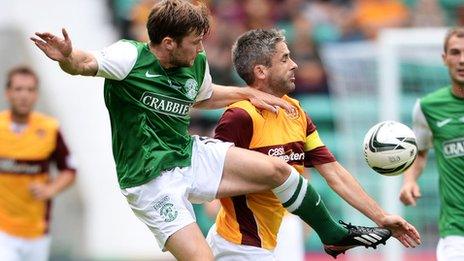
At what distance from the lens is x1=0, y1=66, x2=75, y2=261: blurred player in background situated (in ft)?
33.7

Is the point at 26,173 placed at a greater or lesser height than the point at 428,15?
lesser

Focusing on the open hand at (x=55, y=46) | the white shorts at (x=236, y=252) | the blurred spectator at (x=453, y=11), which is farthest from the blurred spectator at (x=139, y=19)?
the open hand at (x=55, y=46)

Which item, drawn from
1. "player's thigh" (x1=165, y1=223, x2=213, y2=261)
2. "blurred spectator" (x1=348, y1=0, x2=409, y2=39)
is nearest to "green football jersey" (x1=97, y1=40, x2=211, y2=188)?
"player's thigh" (x1=165, y1=223, x2=213, y2=261)

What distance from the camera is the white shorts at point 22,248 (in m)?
10.1

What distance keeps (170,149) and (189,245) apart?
599mm

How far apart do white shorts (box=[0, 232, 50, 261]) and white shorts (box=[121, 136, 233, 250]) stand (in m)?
3.58

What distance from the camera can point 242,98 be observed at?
706 cm

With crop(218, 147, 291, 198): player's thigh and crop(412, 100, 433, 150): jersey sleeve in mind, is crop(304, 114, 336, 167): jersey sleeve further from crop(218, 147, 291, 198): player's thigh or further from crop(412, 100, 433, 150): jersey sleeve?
crop(412, 100, 433, 150): jersey sleeve

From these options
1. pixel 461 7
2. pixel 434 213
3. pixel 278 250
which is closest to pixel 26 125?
pixel 278 250

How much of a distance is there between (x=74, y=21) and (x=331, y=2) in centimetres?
351

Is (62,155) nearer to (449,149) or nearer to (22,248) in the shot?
(22,248)

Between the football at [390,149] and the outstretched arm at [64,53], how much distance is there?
1.82 metres

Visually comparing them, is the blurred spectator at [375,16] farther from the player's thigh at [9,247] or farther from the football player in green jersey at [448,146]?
the football player in green jersey at [448,146]

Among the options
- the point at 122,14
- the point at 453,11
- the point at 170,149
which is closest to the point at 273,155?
the point at 170,149
